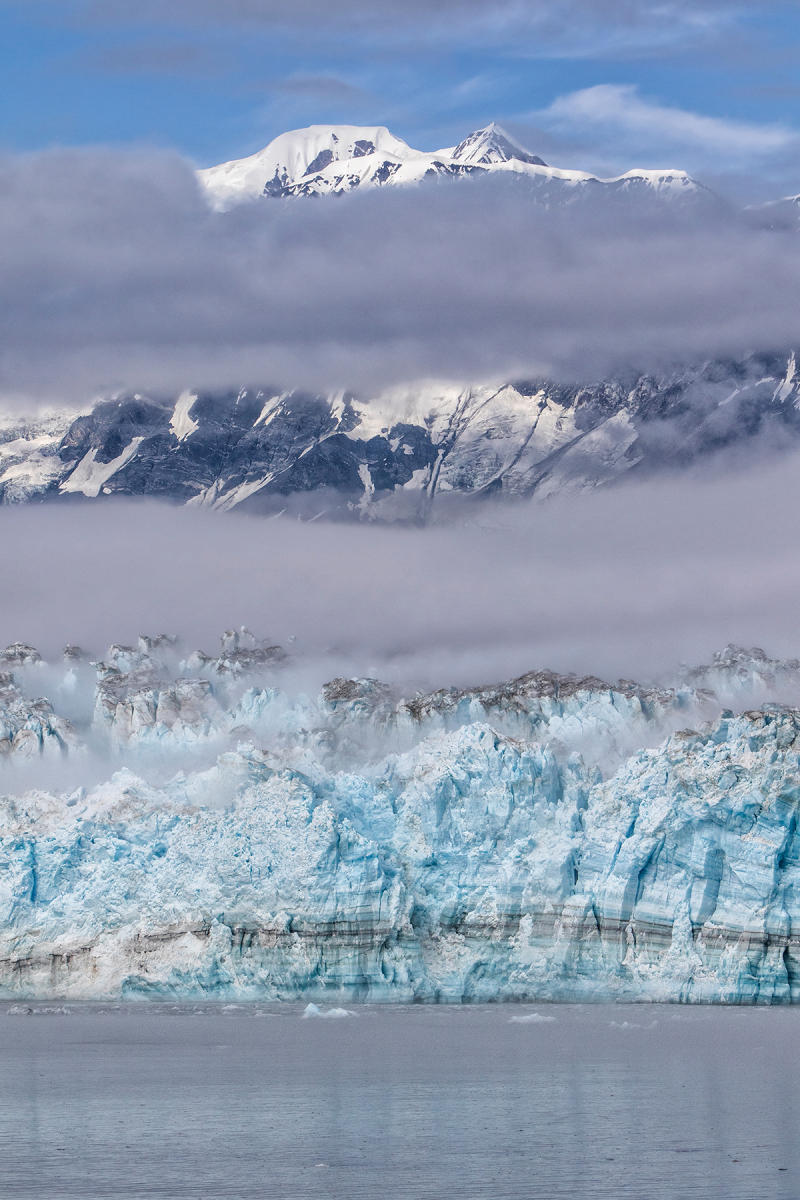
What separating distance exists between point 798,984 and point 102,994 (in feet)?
69.6

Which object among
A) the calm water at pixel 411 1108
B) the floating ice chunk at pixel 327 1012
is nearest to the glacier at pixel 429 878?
the floating ice chunk at pixel 327 1012

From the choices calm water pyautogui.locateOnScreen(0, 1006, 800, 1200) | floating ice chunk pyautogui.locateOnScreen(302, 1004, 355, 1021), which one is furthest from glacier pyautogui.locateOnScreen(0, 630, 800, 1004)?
calm water pyautogui.locateOnScreen(0, 1006, 800, 1200)

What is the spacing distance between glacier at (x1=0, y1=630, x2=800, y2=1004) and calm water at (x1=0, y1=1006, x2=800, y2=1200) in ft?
5.27

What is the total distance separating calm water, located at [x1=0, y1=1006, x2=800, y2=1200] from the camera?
27109 mm

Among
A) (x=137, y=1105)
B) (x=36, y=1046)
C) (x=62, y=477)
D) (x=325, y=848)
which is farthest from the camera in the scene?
(x=62, y=477)

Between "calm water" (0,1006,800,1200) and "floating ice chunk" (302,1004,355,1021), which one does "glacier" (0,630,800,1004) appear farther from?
"calm water" (0,1006,800,1200)

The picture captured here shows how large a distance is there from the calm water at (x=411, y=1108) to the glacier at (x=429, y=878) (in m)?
1.61

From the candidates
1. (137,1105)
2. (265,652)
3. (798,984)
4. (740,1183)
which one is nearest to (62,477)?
(265,652)

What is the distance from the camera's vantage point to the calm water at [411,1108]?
88.9 feet

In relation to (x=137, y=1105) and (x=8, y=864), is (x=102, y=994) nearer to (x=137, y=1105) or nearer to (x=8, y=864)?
(x=8, y=864)

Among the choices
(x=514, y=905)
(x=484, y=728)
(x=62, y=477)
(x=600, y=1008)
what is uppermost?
(x=62, y=477)

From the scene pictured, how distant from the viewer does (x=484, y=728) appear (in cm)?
5959

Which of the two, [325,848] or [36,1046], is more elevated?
[325,848]

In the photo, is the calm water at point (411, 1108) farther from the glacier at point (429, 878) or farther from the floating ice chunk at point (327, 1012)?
the glacier at point (429, 878)
